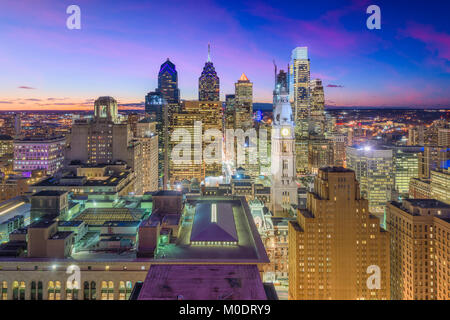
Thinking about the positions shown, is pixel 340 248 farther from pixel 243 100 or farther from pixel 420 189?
pixel 243 100

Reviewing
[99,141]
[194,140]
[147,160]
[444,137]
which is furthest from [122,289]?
[194,140]

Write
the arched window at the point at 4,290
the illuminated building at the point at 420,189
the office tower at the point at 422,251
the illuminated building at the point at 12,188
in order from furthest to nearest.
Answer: the illuminated building at the point at 420,189
the illuminated building at the point at 12,188
the office tower at the point at 422,251
the arched window at the point at 4,290

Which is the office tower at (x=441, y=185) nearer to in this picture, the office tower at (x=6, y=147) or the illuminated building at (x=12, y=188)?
the illuminated building at (x=12, y=188)

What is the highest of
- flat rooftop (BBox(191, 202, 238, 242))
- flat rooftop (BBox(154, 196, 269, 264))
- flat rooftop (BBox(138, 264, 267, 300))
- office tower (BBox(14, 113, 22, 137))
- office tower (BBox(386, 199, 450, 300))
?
office tower (BBox(14, 113, 22, 137))

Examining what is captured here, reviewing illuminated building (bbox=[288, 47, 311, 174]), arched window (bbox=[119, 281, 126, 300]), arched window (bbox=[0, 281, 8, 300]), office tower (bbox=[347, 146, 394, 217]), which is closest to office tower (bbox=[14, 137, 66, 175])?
arched window (bbox=[0, 281, 8, 300])

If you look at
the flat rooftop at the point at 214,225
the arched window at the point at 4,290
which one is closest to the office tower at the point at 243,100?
the flat rooftop at the point at 214,225

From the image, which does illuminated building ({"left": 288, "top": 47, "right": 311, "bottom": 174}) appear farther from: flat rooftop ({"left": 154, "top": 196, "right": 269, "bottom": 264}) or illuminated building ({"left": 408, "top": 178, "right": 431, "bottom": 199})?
flat rooftop ({"left": 154, "top": 196, "right": 269, "bottom": 264})
